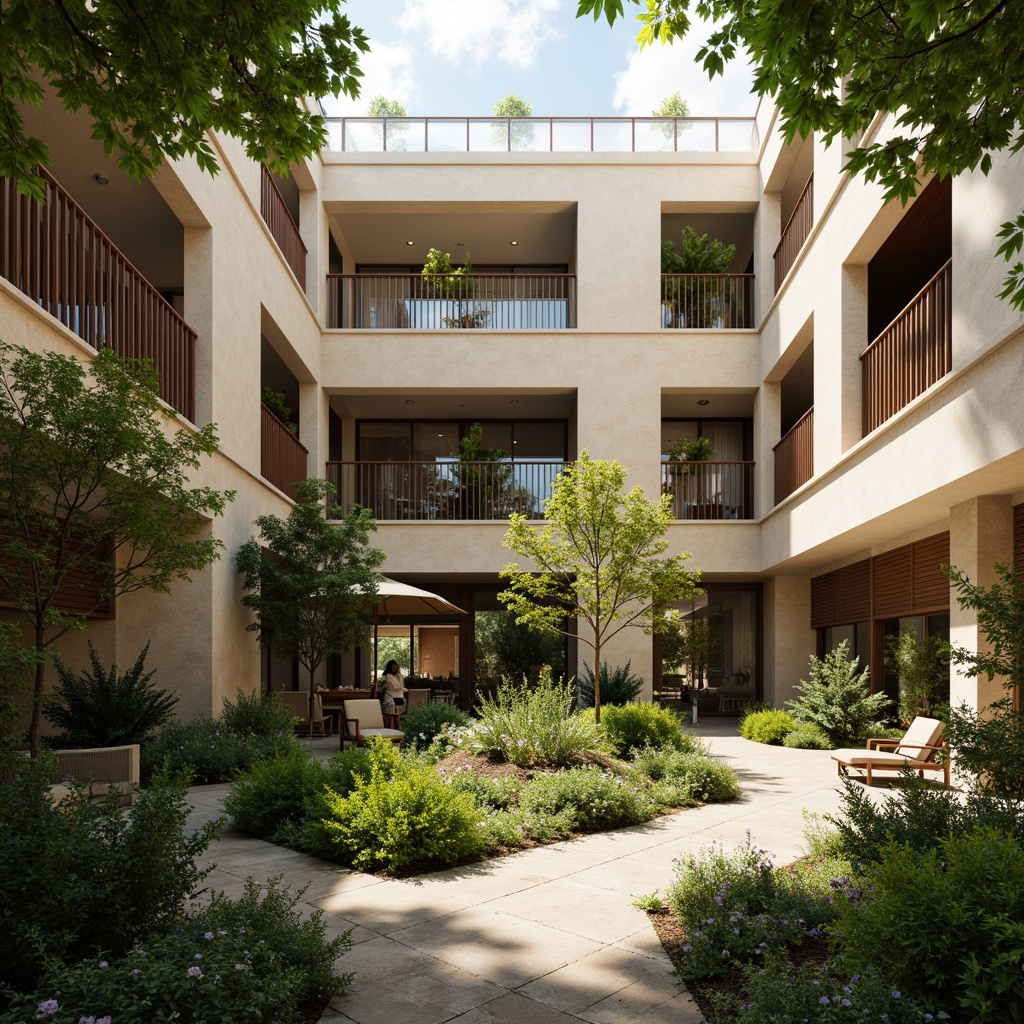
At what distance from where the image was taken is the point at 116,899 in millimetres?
3691

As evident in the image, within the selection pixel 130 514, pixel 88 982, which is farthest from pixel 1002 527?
pixel 88 982

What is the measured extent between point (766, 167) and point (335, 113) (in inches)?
362

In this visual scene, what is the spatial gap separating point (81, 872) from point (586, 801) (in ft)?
16.0

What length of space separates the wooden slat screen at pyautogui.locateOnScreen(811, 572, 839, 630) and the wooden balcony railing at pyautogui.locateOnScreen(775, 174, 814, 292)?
5.60 metres

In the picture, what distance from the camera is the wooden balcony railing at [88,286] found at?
306 inches

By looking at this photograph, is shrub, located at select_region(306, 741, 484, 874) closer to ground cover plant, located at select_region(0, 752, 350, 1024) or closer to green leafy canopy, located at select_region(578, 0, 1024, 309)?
ground cover plant, located at select_region(0, 752, 350, 1024)

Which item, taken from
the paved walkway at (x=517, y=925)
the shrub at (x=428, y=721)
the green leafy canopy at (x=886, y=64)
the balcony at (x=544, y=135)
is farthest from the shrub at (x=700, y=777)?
the balcony at (x=544, y=135)

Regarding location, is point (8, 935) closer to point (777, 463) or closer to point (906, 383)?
point (906, 383)

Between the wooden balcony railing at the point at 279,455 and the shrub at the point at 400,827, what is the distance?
9178 millimetres

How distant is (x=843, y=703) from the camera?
13891 millimetres

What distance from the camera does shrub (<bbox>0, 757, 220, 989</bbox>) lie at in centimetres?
347

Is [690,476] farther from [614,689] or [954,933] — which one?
[954,933]

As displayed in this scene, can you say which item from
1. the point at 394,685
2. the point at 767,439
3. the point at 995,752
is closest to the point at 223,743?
the point at 394,685

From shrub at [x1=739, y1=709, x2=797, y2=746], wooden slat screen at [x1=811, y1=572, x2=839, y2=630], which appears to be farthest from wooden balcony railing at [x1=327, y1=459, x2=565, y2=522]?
shrub at [x1=739, y1=709, x2=797, y2=746]
